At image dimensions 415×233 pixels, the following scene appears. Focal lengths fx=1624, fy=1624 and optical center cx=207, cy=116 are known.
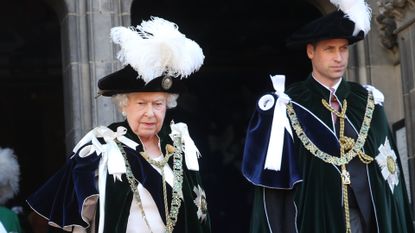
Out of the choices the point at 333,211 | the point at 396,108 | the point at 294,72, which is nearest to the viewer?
the point at 333,211

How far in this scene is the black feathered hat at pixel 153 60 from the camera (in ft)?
31.0

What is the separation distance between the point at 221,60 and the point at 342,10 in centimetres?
420

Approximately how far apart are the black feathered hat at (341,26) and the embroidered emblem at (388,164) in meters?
0.66

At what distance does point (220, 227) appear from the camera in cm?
1333

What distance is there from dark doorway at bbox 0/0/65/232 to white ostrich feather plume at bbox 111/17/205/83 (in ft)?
12.9

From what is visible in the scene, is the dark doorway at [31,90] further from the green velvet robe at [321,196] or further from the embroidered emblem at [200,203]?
the green velvet robe at [321,196]

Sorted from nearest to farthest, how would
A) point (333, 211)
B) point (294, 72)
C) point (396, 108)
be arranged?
point (333, 211) → point (396, 108) → point (294, 72)

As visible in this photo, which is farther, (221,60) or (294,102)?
(221,60)

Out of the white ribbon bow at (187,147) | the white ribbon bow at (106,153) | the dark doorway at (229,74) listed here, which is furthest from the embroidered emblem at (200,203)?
the dark doorway at (229,74)

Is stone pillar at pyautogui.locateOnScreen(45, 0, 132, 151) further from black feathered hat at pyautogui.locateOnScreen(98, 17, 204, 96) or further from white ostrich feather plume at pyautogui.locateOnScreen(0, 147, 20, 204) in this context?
black feathered hat at pyautogui.locateOnScreen(98, 17, 204, 96)

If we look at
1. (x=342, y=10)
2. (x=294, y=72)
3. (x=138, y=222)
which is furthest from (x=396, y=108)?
(x=138, y=222)

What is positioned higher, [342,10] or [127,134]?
[342,10]

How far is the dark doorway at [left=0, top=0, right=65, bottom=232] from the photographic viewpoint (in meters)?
13.8

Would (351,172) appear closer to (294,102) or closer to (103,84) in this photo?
(294,102)
